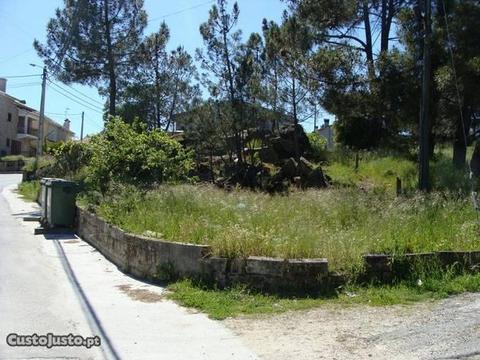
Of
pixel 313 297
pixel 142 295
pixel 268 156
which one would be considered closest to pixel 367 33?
pixel 268 156

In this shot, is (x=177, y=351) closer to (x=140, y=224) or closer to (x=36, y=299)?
(x=36, y=299)

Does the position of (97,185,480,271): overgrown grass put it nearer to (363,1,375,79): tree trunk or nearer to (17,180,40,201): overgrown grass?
(363,1,375,79): tree trunk

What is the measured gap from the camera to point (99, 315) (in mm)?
6715

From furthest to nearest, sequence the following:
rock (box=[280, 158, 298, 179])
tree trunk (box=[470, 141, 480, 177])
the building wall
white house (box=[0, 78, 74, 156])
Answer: white house (box=[0, 78, 74, 156]), the building wall, rock (box=[280, 158, 298, 179]), tree trunk (box=[470, 141, 480, 177])

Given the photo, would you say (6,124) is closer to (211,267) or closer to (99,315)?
(211,267)

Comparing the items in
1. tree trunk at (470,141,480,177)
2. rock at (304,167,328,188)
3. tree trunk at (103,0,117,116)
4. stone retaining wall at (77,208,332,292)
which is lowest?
stone retaining wall at (77,208,332,292)

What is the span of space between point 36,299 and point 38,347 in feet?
6.98

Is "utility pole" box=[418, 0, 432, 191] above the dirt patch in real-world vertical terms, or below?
above

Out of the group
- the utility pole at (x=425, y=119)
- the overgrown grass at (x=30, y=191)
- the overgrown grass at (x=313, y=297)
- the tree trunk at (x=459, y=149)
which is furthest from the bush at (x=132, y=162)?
the overgrown grass at (x=30, y=191)

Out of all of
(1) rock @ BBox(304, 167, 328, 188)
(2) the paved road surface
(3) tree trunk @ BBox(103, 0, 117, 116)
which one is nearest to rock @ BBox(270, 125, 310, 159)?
(1) rock @ BBox(304, 167, 328, 188)

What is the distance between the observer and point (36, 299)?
7465 mm

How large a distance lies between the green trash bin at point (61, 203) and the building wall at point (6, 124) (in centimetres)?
5361

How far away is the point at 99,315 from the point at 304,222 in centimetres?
402

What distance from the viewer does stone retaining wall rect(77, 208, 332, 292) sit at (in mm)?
7406
